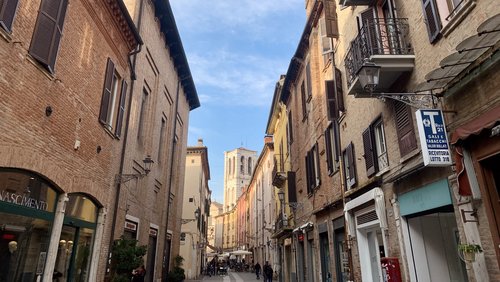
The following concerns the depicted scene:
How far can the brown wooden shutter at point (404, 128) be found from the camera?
7.48 metres

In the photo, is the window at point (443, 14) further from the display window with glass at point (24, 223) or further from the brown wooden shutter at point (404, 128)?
the display window with glass at point (24, 223)

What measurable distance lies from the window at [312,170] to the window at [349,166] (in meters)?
3.12

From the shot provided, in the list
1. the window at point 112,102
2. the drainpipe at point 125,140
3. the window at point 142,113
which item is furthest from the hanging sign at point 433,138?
Answer: the window at point 142,113

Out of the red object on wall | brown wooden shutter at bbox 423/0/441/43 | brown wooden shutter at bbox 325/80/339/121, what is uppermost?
brown wooden shutter at bbox 325/80/339/121

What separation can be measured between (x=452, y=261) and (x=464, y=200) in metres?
2.21

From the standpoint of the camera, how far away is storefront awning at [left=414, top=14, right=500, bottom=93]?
4.78 m

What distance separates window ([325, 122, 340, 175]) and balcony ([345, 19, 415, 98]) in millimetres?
4382

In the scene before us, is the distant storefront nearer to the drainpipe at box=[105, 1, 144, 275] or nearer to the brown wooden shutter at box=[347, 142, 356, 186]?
the drainpipe at box=[105, 1, 144, 275]

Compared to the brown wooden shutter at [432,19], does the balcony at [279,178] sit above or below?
above

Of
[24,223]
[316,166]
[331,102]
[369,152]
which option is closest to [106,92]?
[24,223]

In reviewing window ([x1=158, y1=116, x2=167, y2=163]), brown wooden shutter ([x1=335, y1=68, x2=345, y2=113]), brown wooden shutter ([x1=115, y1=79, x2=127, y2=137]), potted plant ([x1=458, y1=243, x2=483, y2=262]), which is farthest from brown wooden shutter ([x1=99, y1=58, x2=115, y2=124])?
potted plant ([x1=458, y1=243, x2=483, y2=262])

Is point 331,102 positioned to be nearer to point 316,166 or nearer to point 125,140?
point 316,166

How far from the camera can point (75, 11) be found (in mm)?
8195

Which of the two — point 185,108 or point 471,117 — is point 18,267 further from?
point 185,108
